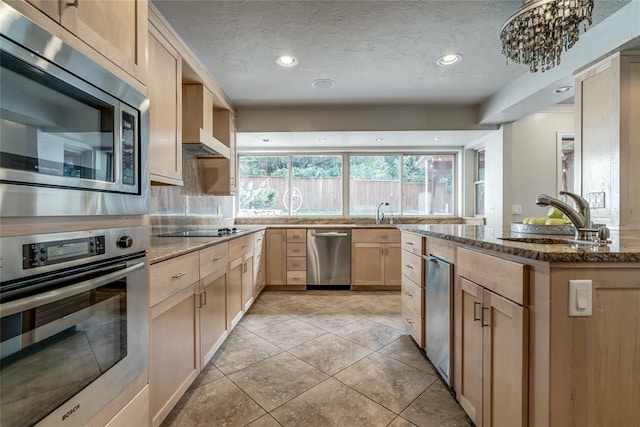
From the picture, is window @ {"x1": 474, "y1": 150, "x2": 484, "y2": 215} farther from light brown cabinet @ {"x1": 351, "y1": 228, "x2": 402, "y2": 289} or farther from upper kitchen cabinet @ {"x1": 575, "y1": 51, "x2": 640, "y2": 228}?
upper kitchen cabinet @ {"x1": 575, "y1": 51, "x2": 640, "y2": 228}

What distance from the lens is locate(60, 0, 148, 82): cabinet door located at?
789mm

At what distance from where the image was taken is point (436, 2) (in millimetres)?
1742

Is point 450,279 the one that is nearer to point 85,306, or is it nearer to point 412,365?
point 412,365

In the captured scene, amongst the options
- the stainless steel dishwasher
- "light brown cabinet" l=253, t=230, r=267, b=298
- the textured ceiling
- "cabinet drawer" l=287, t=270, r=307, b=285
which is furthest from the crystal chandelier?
"cabinet drawer" l=287, t=270, r=307, b=285

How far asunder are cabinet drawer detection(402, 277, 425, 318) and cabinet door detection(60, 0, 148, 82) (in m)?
2.09

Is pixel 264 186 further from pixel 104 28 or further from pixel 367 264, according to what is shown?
pixel 104 28

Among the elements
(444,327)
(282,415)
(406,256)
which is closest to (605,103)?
(406,256)

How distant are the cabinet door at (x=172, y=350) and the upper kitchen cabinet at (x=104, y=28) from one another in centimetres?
98

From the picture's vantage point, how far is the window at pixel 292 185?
186 inches

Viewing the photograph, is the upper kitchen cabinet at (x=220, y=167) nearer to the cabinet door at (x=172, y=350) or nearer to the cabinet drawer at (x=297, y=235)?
the cabinet drawer at (x=297, y=235)

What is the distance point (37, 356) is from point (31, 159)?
467 mm

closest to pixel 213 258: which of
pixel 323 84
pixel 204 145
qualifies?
pixel 204 145

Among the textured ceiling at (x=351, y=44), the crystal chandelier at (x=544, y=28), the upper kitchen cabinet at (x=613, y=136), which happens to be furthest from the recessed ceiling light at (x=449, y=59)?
the upper kitchen cabinet at (x=613, y=136)

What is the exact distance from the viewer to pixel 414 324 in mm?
2273
